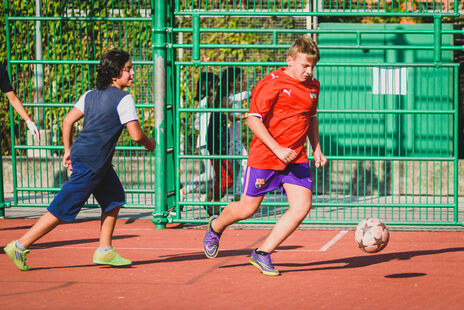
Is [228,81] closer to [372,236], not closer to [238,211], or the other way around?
[238,211]

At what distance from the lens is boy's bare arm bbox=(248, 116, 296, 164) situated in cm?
573

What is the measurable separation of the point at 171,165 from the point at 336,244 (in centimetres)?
221

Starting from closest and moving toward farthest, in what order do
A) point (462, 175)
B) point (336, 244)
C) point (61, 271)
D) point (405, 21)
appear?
point (61, 271) < point (336, 244) < point (462, 175) < point (405, 21)

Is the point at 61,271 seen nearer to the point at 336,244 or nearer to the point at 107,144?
the point at 107,144

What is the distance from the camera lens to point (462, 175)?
1127 cm

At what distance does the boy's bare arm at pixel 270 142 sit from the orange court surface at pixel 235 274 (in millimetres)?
943

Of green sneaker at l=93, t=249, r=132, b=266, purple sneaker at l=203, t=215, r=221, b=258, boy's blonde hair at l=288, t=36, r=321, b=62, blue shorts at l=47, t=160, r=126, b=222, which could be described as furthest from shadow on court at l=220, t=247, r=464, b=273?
boy's blonde hair at l=288, t=36, r=321, b=62

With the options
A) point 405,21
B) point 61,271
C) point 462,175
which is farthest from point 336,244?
point 405,21

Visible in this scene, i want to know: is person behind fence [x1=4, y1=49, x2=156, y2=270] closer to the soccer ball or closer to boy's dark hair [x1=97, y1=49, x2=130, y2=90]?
boy's dark hair [x1=97, y1=49, x2=130, y2=90]

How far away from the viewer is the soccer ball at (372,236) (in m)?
6.20

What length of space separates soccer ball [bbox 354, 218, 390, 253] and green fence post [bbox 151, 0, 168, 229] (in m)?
2.92

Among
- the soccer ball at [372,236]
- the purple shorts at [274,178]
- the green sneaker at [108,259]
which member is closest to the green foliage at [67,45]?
the green sneaker at [108,259]

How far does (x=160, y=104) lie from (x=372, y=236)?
3.25 meters

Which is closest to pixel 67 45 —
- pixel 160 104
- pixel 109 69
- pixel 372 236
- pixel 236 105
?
pixel 160 104
